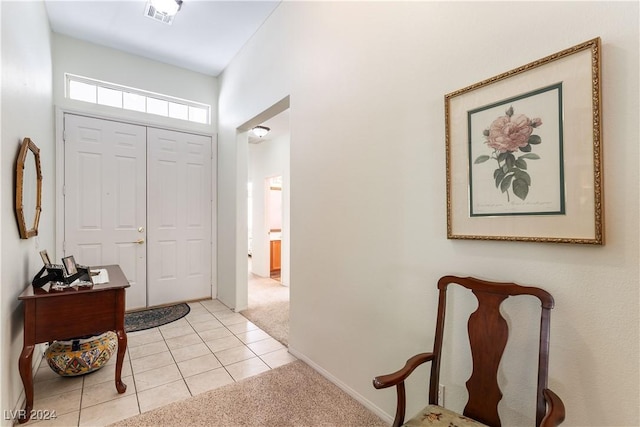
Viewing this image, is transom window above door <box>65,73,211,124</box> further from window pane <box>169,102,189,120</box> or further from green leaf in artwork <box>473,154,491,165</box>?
green leaf in artwork <box>473,154,491,165</box>

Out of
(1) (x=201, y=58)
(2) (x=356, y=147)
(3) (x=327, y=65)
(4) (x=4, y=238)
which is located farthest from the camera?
(1) (x=201, y=58)

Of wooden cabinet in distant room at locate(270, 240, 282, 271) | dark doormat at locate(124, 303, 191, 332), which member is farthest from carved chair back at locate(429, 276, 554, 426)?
wooden cabinet in distant room at locate(270, 240, 282, 271)

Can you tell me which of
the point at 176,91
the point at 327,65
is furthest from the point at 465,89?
the point at 176,91

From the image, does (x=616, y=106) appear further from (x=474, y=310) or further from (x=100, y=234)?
(x=100, y=234)

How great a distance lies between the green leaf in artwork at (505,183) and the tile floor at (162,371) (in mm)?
2215

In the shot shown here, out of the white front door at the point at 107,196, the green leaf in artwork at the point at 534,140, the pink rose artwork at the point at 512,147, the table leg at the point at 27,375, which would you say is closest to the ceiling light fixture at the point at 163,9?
the white front door at the point at 107,196

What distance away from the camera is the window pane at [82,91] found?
356 cm

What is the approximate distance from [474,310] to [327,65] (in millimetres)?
1977

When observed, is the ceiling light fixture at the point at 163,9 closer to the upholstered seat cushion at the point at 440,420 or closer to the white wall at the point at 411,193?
the white wall at the point at 411,193

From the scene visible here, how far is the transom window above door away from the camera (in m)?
3.60

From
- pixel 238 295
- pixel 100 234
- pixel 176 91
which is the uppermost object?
pixel 176 91

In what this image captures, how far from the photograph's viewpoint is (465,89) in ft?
4.68

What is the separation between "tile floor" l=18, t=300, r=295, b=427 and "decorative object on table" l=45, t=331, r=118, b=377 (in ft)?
0.34

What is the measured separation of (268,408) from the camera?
1.96 m
